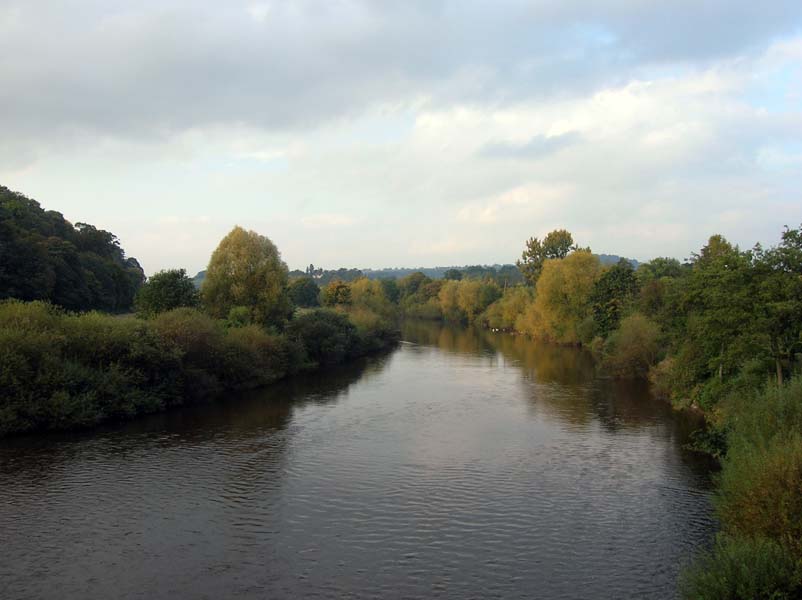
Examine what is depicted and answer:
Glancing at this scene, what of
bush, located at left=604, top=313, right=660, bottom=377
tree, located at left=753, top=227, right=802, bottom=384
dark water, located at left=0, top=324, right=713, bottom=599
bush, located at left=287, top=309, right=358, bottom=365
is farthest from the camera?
bush, located at left=287, top=309, right=358, bottom=365

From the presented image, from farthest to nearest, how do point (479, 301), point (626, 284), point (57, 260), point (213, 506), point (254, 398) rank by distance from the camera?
point (479, 301) → point (626, 284) → point (57, 260) → point (254, 398) → point (213, 506)

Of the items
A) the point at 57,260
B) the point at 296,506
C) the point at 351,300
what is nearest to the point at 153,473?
the point at 296,506

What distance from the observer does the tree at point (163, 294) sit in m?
45.1

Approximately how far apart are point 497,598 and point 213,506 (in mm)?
9437

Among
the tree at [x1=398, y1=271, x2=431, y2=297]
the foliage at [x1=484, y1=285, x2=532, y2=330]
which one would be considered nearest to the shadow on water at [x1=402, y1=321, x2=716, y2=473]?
the foliage at [x1=484, y1=285, x2=532, y2=330]

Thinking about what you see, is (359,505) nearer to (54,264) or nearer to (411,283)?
(54,264)

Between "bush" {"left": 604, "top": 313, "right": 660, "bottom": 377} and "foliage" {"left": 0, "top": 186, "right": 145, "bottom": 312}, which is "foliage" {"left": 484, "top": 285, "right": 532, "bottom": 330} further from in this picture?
"foliage" {"left": 0, "top": 186, "right": 145, "bottom": 312}

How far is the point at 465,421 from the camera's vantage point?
3112 cm

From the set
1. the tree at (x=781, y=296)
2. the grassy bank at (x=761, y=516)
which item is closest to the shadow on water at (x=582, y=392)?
the tree at (x=781, y=296)

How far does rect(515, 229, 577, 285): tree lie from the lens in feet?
350

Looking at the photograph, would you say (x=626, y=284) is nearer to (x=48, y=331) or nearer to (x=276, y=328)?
(x=276, y=328)

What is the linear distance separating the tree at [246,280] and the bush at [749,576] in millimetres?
41010

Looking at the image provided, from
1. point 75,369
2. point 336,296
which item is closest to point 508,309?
point 336,296

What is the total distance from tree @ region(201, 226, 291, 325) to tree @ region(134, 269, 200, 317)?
2.71 meters
